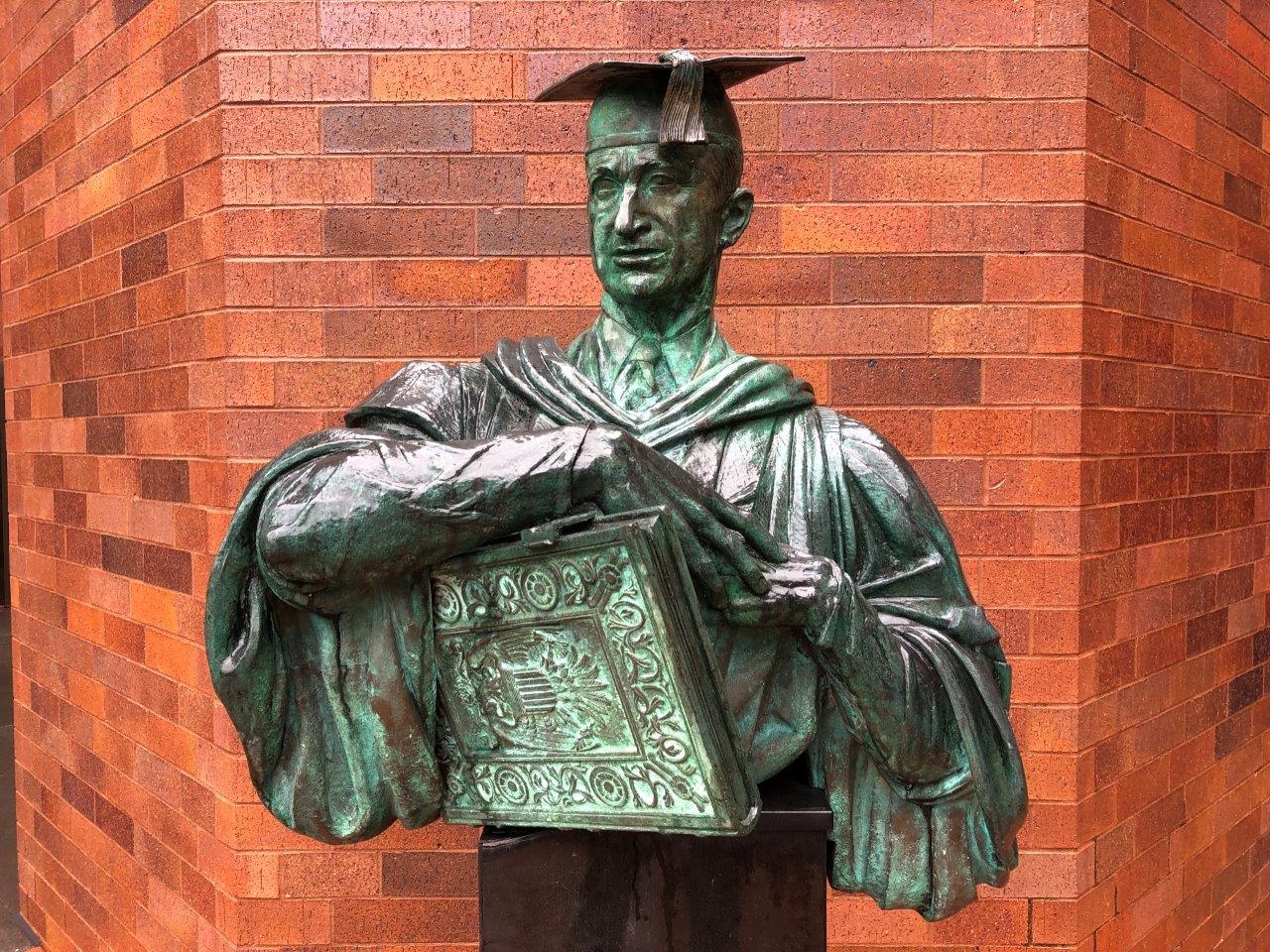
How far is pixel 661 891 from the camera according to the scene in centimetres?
159

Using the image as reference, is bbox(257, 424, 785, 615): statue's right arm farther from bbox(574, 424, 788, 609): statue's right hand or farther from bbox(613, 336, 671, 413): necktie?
bbox(613, 336, 671, 413): necktie

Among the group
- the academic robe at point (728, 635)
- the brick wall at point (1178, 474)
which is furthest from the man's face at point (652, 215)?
the brick wall at point (1178, 474)

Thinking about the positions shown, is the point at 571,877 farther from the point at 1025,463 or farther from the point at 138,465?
the point at 138,465

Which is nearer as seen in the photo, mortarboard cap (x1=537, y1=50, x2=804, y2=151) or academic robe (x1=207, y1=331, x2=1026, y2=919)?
academic robe (x1=207, y1=331, x2=1026, y2=919)

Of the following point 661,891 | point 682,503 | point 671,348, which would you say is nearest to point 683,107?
point 671,348

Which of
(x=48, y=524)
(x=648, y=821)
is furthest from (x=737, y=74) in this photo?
(x=48, y=524)

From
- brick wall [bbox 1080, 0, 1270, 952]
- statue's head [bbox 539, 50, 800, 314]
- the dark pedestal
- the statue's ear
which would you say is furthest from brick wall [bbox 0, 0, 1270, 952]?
the dark pedestal

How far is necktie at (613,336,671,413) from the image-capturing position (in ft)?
5.39

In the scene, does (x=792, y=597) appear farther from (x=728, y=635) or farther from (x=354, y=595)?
(x=354, y=595)

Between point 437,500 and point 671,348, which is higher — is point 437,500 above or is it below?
below

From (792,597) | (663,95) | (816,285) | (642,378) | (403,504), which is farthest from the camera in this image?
(816,285)

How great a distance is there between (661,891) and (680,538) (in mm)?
534

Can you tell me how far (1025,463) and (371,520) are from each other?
7.87ft

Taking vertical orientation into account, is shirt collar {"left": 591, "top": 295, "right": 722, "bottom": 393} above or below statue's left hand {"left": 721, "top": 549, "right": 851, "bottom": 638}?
above
